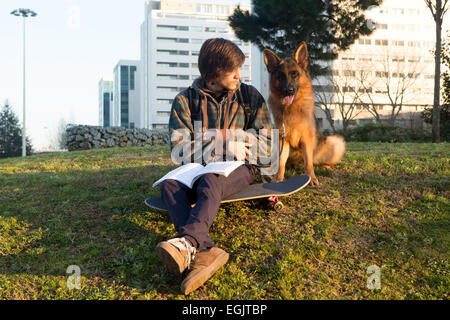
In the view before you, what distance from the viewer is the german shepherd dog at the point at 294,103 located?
4.38 meters

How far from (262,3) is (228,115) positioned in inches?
496

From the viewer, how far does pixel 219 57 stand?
3.39 meters

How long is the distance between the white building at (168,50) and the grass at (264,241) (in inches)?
2686

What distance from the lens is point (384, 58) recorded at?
40344 mm

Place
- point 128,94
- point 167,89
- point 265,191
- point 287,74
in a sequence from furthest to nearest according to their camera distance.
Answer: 1. point 128,94
2. point 167,89
3. point 287,74
4. point 265,191

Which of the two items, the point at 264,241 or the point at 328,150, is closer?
the point at 264,241

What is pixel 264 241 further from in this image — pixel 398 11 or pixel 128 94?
pixel 128 94

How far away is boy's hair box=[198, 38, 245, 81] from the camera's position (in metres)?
3.39

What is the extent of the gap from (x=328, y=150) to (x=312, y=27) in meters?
11.3

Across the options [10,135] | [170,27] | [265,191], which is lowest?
[265,191]

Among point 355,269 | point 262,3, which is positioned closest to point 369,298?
point 355,269

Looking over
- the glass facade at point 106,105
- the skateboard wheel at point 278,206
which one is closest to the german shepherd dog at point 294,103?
the skateboard wheel at point 278,206

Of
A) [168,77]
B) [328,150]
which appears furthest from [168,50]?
[328,150]
